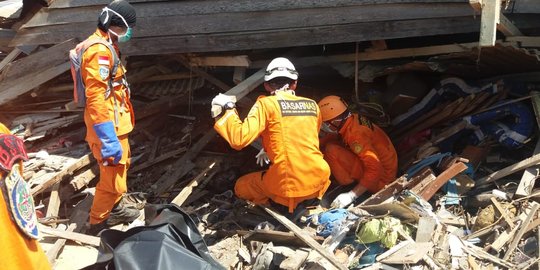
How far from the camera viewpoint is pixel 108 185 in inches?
192

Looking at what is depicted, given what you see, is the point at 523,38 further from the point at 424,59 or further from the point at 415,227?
the point at 415,227

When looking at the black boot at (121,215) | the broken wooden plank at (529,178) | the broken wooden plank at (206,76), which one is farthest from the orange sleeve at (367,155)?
the black boot at (121,215)

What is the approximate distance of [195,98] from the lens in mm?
6871

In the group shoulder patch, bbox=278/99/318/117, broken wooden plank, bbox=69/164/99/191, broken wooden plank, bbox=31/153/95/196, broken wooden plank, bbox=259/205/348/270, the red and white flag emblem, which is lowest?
broken wooden plank, bbox=69/164/99/191

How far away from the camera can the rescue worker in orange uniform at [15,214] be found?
2182 millimetres

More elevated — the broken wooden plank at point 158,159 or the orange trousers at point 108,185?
the orange trousers at point 108,185

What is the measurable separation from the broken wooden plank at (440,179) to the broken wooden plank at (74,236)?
3.02 meters

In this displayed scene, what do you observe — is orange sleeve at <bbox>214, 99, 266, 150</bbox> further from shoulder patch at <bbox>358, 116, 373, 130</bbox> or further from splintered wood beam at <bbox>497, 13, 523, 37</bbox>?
splintered wood beam at <bbox>497, 13, 523, 37</bbox>

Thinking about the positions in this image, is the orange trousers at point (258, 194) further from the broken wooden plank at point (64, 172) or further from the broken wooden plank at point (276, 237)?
the broken wooden plank at point (64, 172)

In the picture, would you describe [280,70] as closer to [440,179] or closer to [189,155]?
[440,179]

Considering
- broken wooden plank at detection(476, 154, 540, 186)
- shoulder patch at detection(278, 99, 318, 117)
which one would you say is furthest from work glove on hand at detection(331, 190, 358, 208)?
broken wooden plank at detection(476, 154, 540, 186)

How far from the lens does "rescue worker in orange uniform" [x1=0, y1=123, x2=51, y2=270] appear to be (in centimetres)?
218

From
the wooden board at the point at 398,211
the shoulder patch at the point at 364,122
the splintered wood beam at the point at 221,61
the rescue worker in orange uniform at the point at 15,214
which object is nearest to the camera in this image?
the rescue worker in orange uniform at the point at 15,214

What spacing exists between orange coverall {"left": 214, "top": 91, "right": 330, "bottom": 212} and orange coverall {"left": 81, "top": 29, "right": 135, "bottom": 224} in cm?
91
